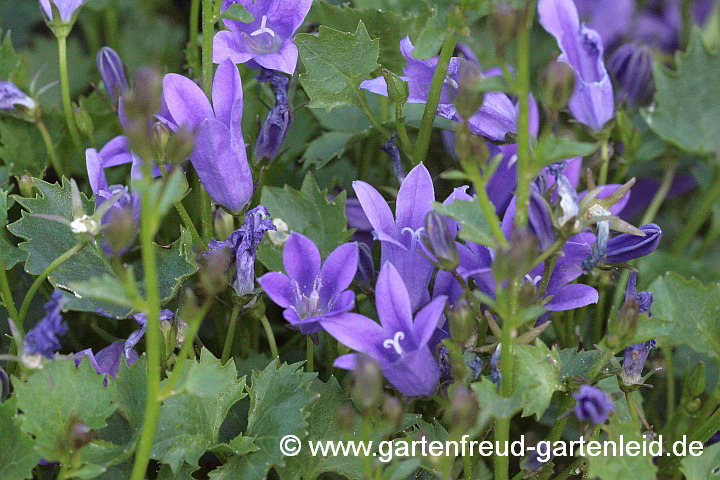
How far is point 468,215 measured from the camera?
859 millimetres

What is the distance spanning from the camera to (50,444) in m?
0.88

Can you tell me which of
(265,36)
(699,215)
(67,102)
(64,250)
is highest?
(265,36)

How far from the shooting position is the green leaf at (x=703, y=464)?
Result: 36.7 inches

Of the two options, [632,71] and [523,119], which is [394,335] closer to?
[523,119]

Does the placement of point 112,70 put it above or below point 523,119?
below

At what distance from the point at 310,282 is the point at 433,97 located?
0.31m

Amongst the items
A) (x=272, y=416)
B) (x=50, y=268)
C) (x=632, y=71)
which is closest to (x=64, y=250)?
(x=50, y=268)

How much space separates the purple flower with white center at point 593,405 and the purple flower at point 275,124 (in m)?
0.57

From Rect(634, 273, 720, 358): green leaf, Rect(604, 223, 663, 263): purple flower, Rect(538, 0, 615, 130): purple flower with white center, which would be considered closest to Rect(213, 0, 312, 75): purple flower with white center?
Rect(538, 0, 615, 130): purple flower with white center

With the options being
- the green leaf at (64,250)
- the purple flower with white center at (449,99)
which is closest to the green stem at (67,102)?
the green leaf at (64,250)

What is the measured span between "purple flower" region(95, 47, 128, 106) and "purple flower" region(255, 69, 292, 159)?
23 cm

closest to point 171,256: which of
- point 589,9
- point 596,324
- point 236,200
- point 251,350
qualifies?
point 236,200

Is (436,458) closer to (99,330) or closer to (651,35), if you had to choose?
(99,330)

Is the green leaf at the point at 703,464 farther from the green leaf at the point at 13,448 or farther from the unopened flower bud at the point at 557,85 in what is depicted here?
the green leaf at the point at 13,448
